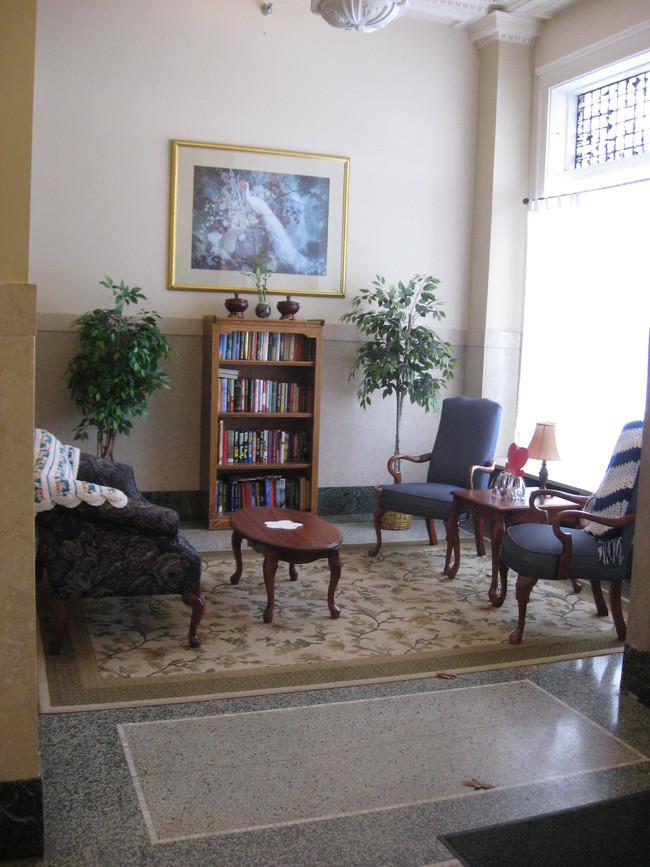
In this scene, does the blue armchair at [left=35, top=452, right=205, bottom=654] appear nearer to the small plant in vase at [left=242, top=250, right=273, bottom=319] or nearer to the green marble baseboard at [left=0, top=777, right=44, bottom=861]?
the green marble baseboard at [left=0, top=777, right=44, bottom=861]

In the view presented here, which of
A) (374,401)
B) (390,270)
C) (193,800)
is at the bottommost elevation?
(193,800)

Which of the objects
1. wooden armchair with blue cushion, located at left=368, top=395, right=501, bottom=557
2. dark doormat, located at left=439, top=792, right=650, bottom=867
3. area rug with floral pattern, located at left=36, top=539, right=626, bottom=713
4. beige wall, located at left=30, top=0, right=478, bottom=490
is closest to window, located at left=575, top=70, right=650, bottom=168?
beige wall, located at left=30, top=0, right=478, bottom=490

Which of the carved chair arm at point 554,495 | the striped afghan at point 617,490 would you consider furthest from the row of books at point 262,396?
the striped afghan at point 617,490

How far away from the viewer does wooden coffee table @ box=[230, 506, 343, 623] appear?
4.38 metres

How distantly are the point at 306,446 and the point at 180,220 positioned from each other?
197 cm

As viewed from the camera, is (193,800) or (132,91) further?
(132,91)

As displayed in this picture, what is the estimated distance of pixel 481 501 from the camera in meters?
5.20

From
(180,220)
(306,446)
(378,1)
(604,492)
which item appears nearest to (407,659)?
(604,492)

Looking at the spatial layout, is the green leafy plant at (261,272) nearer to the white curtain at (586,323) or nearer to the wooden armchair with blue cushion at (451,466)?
the wooden armchair with blue cushion at (451,466)

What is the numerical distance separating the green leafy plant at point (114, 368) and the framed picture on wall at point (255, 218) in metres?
0.62

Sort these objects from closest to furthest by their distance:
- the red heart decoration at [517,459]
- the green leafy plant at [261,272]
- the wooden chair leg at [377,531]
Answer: the red heart decoration at [517,459] < the wooden chair leg at [377,531] < the green leafy plant at [261,272]

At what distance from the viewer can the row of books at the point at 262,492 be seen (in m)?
6.58

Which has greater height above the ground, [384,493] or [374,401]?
[374,401]

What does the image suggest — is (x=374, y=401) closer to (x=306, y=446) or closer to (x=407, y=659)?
(x=306, y=446)
